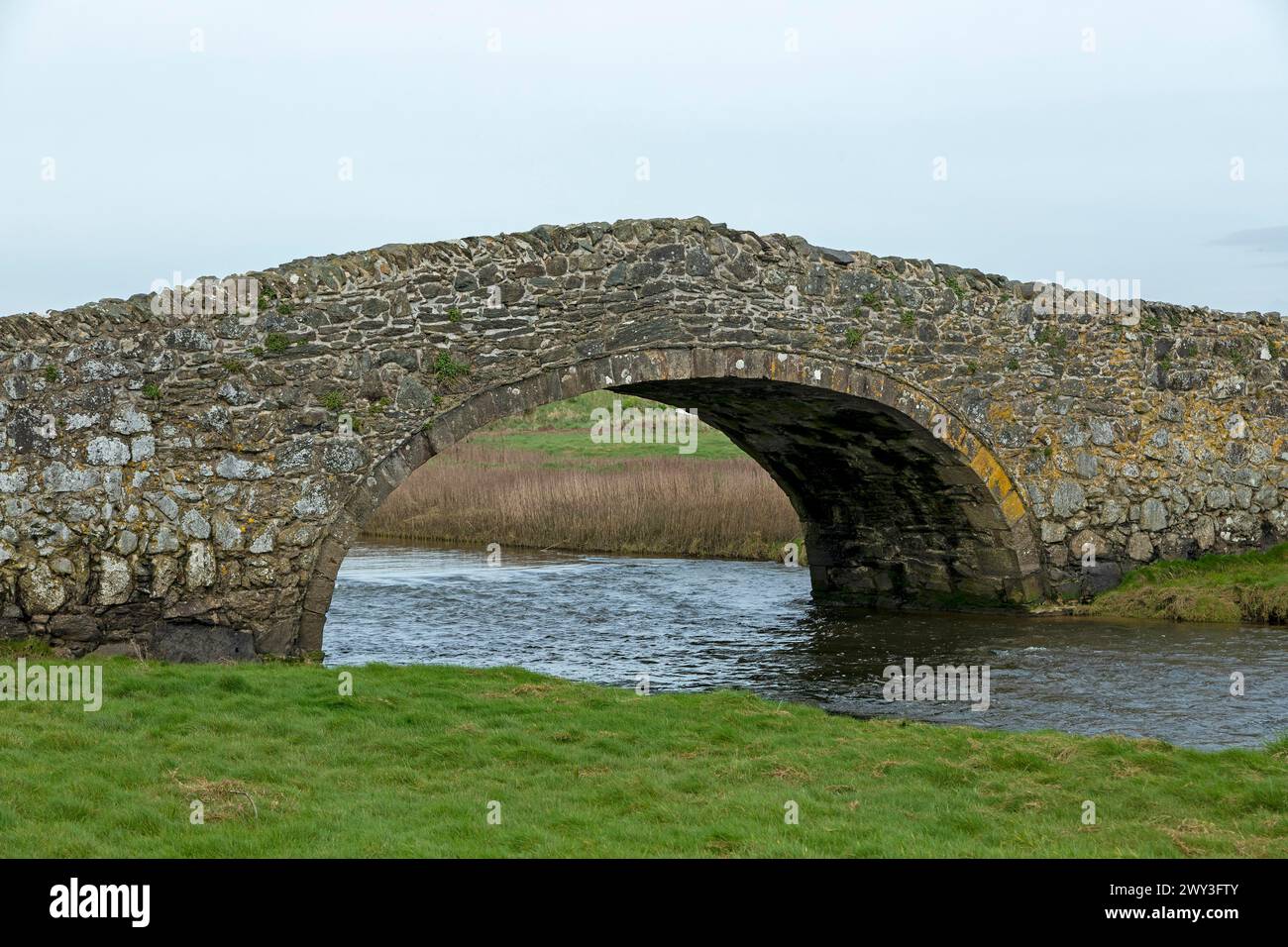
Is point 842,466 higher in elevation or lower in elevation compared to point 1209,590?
higher

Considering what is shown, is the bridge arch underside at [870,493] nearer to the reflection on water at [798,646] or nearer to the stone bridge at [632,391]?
the stone bridge at [632,391]

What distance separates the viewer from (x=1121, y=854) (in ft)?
18.8

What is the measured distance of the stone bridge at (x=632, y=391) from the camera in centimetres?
1106

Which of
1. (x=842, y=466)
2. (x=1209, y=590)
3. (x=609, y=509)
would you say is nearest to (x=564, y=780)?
(x=842, y=466)

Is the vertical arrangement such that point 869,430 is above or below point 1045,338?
below

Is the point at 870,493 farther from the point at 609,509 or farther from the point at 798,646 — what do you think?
the point at 609,509

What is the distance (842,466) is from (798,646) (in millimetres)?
2958

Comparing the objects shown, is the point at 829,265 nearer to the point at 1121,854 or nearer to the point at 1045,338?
the point at 1045,338

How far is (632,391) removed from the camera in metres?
14.0

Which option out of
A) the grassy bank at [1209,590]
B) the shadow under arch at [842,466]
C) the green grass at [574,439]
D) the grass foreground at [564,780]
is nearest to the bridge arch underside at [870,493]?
the shadow under arch at [842,466]

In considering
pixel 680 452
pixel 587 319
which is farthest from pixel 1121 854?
pixel 680 452

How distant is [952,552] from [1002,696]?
540 centimetres

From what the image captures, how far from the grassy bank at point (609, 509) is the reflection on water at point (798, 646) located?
174 centimetres

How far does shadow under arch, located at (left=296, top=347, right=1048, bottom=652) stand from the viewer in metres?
12.1
